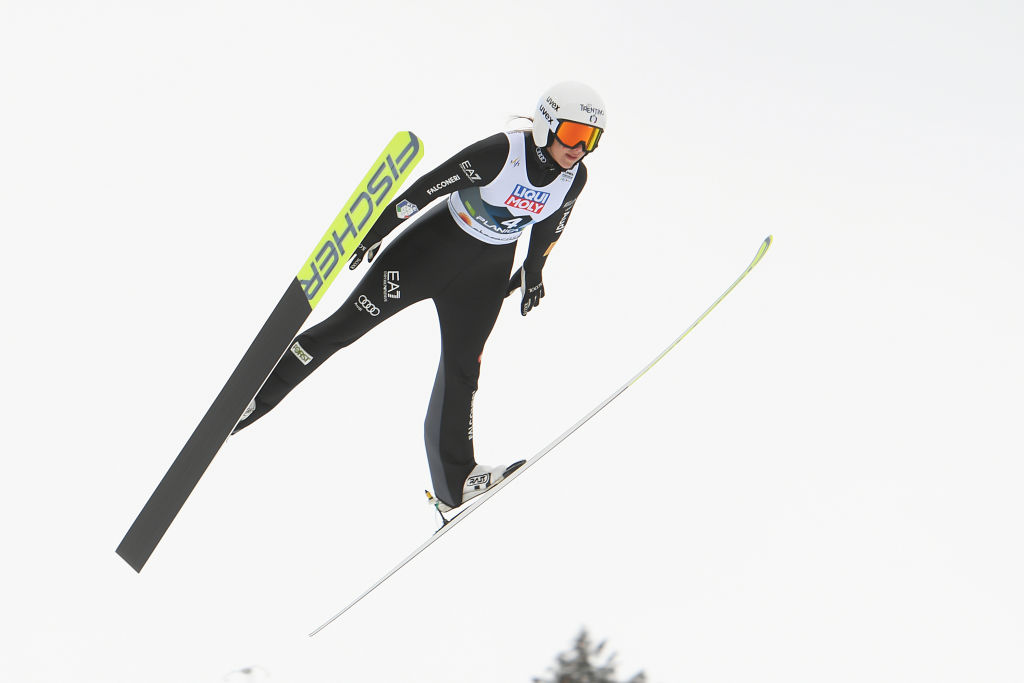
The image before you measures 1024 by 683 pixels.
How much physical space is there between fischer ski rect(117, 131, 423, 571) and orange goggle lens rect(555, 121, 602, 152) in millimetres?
519

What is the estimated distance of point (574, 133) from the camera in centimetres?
271

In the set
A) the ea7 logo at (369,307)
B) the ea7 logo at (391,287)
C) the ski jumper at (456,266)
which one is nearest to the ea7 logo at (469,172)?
the ski jumper at (456,266)

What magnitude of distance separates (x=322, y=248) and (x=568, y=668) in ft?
6.12

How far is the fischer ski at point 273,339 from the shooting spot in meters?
2.49

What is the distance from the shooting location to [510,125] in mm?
2932

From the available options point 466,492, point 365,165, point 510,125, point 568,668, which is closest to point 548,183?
point 510,125

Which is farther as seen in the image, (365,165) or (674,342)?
(365,165)

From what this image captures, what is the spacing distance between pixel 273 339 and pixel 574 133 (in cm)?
113

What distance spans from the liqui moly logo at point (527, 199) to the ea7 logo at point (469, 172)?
0.15 m

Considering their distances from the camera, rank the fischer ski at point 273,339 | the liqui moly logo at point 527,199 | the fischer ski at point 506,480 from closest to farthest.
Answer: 1. the fischer ski at point 273,339
2. the liqui moly logo at point 527,199
3. the fischer ski at point 506,480

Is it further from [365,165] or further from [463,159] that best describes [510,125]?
[365,165]

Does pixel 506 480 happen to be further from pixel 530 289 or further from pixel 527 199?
pixel 527 199

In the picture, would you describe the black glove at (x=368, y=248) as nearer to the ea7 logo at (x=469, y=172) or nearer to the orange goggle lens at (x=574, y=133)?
the ea7 logo at (x=469, y=172)

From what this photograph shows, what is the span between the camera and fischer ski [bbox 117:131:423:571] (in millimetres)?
2488
